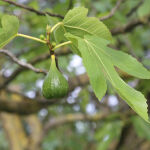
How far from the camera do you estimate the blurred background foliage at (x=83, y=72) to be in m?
2.58

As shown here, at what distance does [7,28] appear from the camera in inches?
45.2

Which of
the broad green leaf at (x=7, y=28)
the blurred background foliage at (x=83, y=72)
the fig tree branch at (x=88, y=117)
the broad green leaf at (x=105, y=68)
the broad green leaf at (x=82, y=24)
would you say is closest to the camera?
the broad green leaf at (x=105, y=68)

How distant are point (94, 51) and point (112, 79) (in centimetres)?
15

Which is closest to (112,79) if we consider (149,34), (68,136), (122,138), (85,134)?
(122,138)

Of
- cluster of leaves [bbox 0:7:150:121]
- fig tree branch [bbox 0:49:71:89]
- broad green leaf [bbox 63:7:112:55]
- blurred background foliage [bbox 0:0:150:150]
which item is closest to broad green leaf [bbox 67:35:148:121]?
cluster of leaves [bbox 0:7:150:121]

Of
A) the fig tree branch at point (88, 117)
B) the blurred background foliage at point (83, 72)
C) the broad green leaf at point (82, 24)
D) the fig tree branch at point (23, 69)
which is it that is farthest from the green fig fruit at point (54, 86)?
the fig tree branch at point (88, 117)

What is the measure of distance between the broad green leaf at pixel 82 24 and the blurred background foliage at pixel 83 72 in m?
0.37

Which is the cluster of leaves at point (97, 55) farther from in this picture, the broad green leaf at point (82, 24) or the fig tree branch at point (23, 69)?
the fig tree branch at point (23, 69)

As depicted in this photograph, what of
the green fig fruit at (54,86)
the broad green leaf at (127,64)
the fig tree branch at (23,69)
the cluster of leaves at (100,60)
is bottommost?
the fig tree branch at (23,69)

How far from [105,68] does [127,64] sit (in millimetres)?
153

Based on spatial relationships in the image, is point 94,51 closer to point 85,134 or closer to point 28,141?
point 28,141

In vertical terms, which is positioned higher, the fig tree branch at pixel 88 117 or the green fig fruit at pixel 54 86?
the green fig fruit at pixel 54 86

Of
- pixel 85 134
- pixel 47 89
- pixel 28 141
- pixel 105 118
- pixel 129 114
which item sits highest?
pixel 47 89

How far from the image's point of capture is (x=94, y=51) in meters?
1.11
